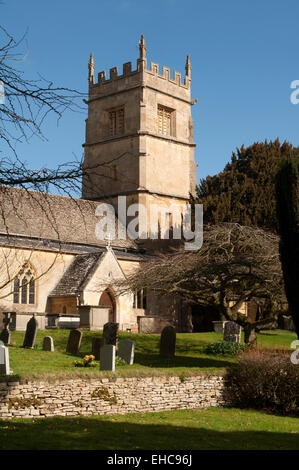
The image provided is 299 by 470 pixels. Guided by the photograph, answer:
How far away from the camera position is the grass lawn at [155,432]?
10859 mm

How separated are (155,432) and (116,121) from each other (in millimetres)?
35328

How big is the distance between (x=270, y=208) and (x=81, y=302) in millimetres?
12687

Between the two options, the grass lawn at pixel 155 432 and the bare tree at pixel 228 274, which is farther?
the bare tree at pixel 228 274

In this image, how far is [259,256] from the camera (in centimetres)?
2120

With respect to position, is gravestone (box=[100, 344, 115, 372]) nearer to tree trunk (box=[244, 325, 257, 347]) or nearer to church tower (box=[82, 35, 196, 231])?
tree trunk (box=[244, 325, 257, 347])

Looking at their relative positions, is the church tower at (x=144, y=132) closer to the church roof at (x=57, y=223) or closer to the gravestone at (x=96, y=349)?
the church roof at (x=57, y=223)

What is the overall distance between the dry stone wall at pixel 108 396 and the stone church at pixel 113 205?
36.0 feet

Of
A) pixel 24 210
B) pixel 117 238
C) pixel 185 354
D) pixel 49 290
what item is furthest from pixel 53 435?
pixel 117 238

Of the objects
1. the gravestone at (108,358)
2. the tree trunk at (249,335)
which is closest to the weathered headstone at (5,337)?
the gravestone at (108,358)

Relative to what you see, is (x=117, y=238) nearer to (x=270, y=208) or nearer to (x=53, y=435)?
(x=270, y=208)

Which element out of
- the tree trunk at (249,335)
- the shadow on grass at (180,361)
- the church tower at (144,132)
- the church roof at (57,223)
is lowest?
the shadow on grass at (180,361)
